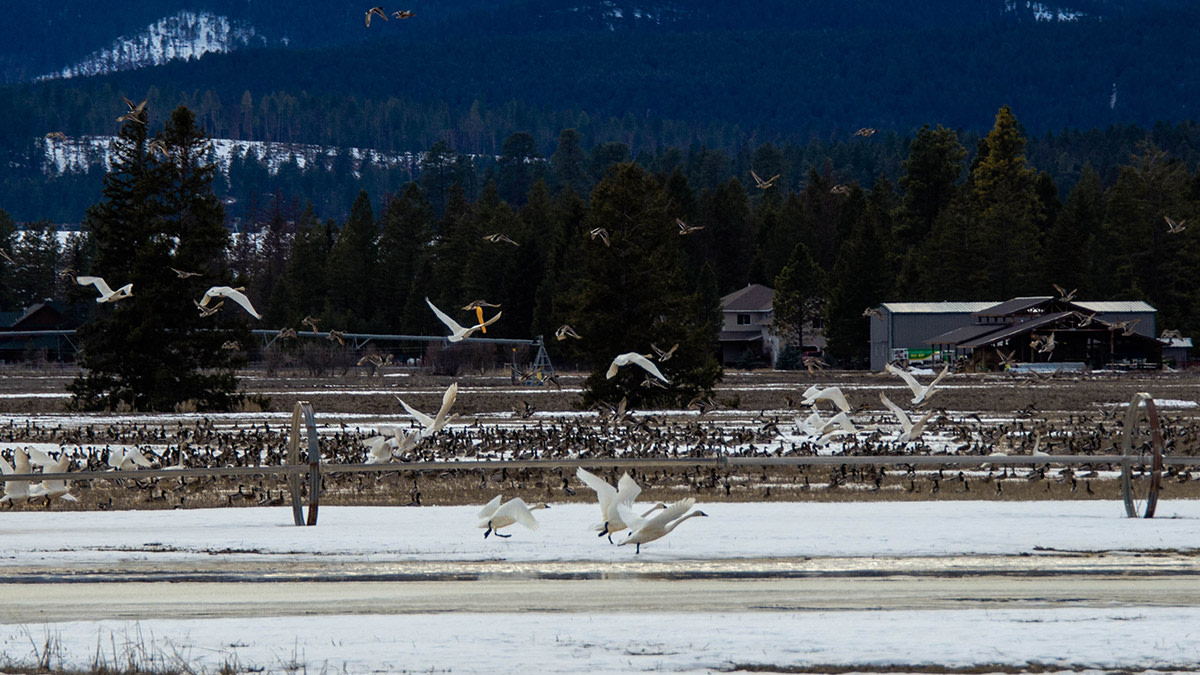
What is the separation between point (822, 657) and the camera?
8094 millimetres

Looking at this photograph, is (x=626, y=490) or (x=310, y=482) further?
(x=310, y=482)

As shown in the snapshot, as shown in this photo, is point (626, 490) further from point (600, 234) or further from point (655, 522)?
point (600, 234)

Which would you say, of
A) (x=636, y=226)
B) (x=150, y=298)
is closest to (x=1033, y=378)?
(x=636, y=226)

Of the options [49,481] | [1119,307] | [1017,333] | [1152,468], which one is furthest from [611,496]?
[1119,307]

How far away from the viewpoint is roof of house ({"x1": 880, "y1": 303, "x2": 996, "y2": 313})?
324 ft

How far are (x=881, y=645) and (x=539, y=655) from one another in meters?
2.10

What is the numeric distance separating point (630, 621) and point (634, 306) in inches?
1301

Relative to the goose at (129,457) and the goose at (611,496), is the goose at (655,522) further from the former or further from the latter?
the goose at (129,457)

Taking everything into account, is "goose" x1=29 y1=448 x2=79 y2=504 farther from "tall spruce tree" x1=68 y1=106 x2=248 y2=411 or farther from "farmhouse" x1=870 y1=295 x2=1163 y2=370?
"farmhouse" x1=870 y1=295 x2=1163 y2=370

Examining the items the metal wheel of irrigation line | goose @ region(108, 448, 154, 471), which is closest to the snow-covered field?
the metal wheel of irrigation line

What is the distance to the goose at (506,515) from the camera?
11.7 metres

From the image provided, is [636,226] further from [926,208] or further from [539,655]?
[926,208]

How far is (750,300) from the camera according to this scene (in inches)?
4732

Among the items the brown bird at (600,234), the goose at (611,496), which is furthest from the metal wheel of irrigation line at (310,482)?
the brown bird at (600,234)
